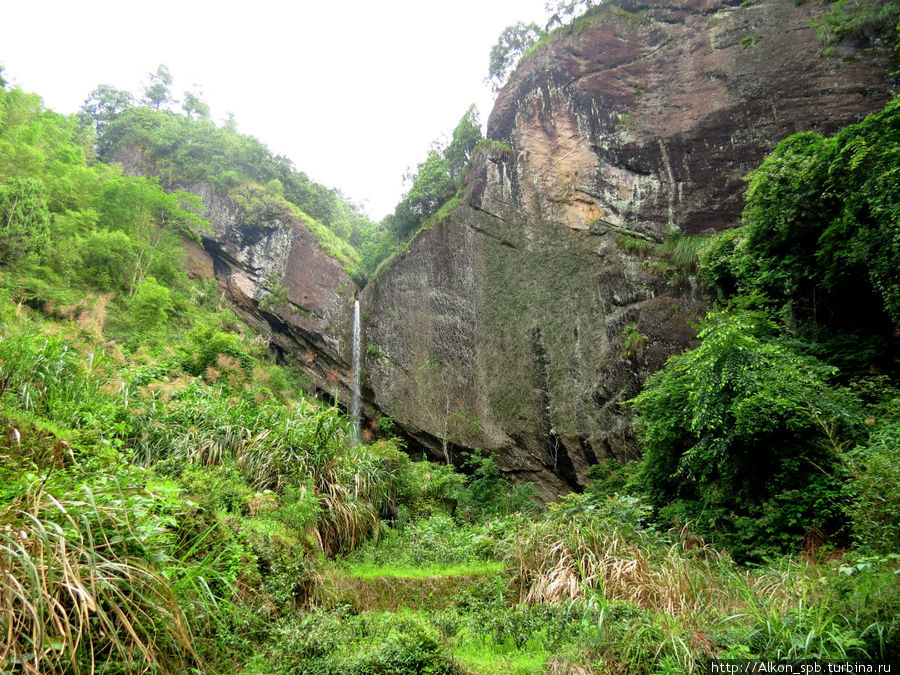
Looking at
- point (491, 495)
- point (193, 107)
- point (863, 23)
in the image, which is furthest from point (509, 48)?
point (193, 107)

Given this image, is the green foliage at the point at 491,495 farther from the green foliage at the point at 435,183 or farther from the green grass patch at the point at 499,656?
the green foliage at the point at 435,183

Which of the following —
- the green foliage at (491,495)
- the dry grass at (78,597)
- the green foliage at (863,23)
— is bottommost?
the green foliage at (491,495)

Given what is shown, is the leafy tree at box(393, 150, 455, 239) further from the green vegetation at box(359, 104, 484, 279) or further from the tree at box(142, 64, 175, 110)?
the tree at box(142, 64, 175, 110)

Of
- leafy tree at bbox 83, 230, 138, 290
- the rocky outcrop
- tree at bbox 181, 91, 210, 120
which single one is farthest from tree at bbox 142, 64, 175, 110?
leafy tree at bbox 83, 230, 138, 290

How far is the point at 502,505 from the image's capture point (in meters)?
10.7

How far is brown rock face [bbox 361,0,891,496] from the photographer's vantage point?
11.5 meters

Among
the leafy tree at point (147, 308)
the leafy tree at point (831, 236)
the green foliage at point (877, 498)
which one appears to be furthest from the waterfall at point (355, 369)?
the green foliage at point (877, 498)

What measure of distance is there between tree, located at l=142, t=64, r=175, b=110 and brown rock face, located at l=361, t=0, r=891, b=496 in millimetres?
27355

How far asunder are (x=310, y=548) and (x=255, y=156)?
77.4ft

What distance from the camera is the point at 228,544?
345 cm

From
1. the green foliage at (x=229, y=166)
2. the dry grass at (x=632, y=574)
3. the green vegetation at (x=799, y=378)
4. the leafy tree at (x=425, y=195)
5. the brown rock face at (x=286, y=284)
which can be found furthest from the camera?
the green foliage at (x=229, y=166)

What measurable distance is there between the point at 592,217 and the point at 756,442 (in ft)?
29.9

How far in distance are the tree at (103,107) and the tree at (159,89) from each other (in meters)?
2.48

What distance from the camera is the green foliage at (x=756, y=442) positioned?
4953mm
